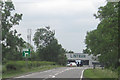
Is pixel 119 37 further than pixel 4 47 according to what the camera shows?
No

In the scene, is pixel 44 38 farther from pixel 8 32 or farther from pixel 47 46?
pixel 8 32

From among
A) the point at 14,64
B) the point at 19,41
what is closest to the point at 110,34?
the point at 14,64

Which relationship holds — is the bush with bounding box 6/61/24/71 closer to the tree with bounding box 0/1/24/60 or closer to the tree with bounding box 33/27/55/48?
the tree with bounding box 0/1/24/60

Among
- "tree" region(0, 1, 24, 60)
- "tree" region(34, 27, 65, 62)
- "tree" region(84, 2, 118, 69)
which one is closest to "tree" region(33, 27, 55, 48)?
"tree" region(34, 27, 65, 62)

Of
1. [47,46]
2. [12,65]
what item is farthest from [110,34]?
[47,46]

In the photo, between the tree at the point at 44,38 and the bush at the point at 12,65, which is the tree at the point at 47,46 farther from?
the bush at the point at 12,65

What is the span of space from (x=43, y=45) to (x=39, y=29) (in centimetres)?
820

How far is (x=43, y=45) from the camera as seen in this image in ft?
343

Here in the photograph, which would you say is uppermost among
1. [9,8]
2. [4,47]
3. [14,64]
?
[9,8]

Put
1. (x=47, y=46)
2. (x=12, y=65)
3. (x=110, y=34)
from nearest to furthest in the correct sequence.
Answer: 1. (x=110, y=34)
2. (x=12, y=65)
3. (x=47, y=46)

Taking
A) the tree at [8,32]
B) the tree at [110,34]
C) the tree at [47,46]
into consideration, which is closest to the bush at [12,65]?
the tree at [8,32]

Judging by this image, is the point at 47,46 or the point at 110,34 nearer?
the point at 110,34

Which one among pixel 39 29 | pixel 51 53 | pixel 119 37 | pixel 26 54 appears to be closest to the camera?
pixel 119 37

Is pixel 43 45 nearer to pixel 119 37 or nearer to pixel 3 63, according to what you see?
pixel 3 63
